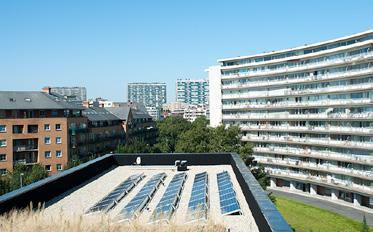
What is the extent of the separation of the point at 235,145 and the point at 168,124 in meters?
72.7

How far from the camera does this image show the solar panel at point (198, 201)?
48.3 feet

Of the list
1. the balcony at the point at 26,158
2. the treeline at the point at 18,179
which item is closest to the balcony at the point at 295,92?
the balcony at the point at 26,158

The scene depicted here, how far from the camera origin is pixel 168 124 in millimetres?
135875

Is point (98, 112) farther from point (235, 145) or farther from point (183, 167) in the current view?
point (183, 167)

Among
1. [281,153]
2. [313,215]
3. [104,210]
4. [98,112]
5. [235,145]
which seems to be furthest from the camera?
[98,112]

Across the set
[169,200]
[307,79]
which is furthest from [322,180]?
[169,200]

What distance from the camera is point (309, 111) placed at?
70.5 m

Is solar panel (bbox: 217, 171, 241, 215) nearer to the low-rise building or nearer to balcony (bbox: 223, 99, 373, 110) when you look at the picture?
balcony (bbox: 223, 99, 373, 110)

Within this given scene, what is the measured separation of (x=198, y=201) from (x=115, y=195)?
194 inches

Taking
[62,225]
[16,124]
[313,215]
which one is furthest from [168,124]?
[62,225]

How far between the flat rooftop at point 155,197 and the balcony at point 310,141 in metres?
34.1

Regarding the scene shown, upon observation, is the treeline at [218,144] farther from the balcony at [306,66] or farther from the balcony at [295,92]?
the balcony at [306,66]

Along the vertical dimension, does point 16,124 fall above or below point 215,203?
above

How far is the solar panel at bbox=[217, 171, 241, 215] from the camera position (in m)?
15.9
